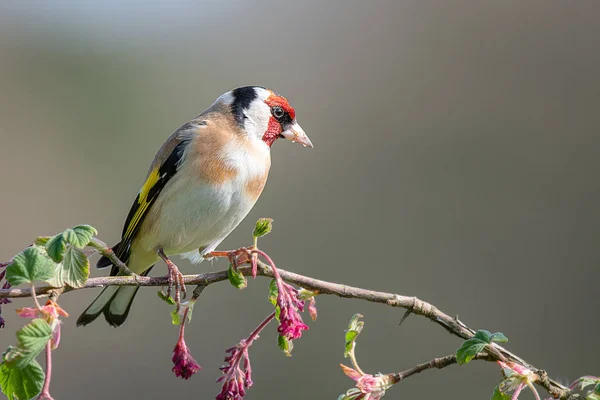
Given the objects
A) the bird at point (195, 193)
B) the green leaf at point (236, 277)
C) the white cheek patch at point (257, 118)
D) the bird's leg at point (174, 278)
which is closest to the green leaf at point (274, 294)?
the green leaf at point (236, 277)

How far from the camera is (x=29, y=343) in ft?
4.84

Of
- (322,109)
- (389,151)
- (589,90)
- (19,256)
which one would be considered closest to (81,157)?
(322,109)

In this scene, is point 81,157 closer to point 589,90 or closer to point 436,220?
point 436,220

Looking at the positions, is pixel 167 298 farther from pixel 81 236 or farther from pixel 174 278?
pixel 81 236

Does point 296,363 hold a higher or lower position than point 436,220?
lower

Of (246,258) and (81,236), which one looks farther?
(246,258)

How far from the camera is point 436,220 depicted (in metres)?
8.38

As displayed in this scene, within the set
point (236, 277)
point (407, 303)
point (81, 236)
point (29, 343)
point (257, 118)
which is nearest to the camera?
point (29, 343)

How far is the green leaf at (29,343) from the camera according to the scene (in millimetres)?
1467

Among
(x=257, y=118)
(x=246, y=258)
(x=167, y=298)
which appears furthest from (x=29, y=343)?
(x=257, y=118)

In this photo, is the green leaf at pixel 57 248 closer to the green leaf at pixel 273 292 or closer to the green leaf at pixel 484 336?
the green leaf at pixel 273 292

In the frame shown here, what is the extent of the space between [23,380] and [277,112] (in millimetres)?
2268

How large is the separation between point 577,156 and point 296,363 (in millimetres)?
4712

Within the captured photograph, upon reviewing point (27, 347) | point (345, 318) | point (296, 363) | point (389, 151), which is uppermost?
point (27, 347)
